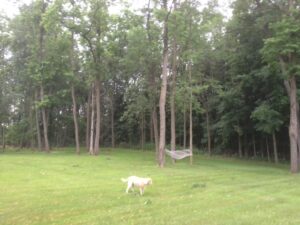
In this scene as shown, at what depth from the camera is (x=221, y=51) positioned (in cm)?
3350

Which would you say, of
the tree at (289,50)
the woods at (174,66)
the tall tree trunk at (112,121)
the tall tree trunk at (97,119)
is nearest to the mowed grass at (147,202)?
the tree at (289,50)

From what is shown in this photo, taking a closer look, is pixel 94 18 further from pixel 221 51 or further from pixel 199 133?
pixel 199 133

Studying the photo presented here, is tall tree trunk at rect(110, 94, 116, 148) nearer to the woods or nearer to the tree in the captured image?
the woods

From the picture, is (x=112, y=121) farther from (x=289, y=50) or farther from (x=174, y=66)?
(x=289, y=50)

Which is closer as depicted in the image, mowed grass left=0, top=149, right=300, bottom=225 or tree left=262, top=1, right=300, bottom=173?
mowed grass left=0, top=149, right=300, bottom=225

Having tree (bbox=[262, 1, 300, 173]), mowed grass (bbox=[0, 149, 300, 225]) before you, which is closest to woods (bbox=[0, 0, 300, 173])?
tree (bbox=[262, 1, 300, 173])

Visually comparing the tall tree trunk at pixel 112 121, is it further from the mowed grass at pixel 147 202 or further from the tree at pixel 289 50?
the mowed grass at pixel 147 202

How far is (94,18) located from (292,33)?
17.3 meters

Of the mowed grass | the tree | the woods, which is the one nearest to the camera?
the mowed grass

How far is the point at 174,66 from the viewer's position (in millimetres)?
27953

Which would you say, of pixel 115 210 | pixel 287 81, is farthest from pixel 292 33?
pixel 115 210

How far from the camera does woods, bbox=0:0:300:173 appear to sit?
24.3 meters

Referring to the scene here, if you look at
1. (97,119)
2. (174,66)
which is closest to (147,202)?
(174,66)

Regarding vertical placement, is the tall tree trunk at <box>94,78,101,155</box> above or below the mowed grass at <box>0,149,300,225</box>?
above
